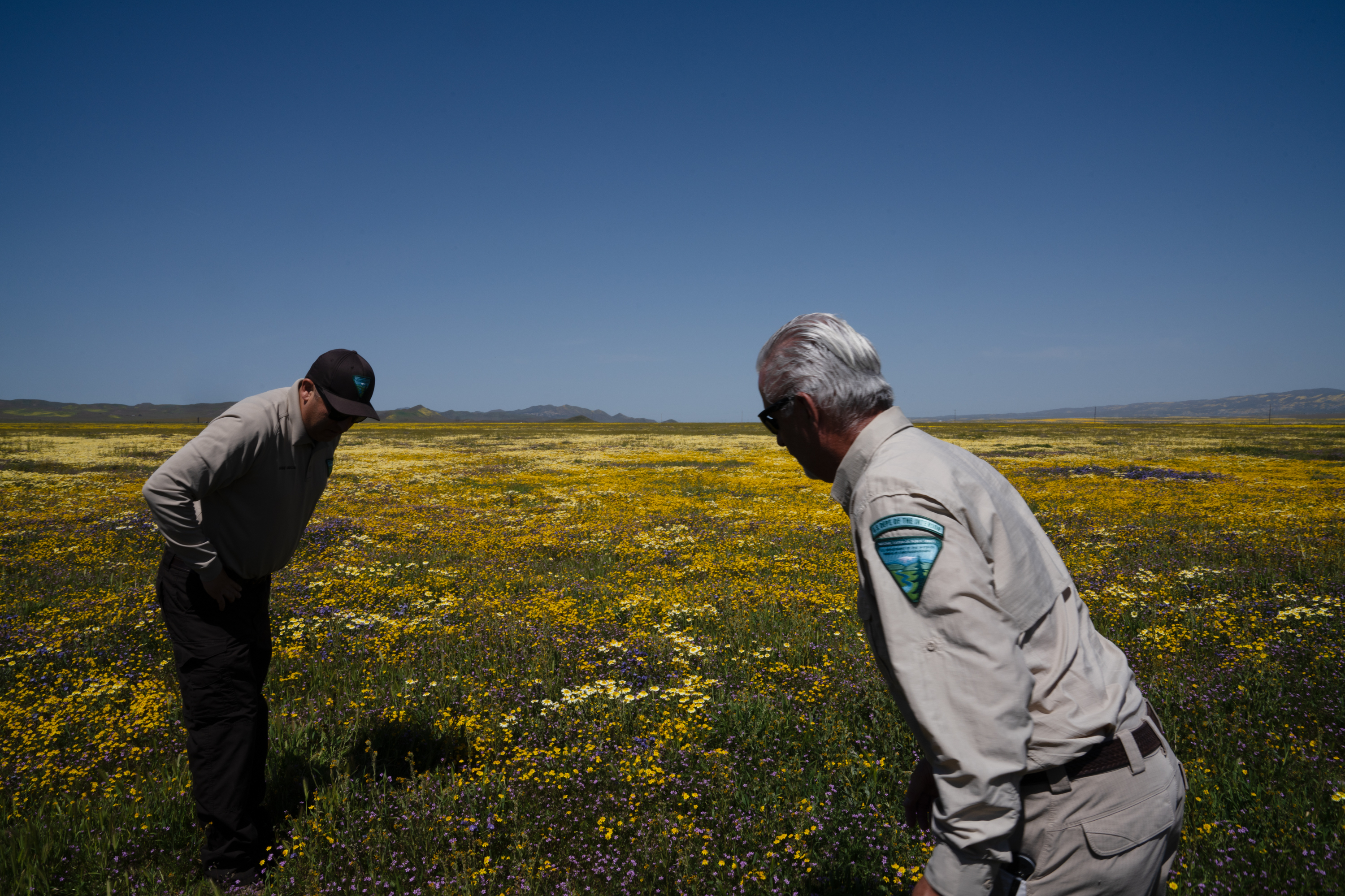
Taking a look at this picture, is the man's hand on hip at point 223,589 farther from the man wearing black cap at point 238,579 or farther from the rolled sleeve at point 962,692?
the rolled sleeve at point 962,692

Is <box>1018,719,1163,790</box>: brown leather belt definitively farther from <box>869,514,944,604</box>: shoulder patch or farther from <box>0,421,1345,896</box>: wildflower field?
<box>0,421,1345,896</box>: wildflower field

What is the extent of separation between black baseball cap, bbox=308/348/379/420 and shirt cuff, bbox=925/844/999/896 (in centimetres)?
341

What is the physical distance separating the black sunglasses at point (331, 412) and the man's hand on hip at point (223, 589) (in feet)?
3.43

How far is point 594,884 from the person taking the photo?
3580 millimetres

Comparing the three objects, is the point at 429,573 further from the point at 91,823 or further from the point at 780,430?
the point at 780,430

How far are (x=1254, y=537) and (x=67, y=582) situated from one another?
2274cm

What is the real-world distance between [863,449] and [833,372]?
0.27 m

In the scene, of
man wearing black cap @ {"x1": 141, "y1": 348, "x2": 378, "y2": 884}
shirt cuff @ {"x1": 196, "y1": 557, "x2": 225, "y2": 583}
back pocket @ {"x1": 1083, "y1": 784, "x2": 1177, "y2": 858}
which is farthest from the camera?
man wearing black cap @ {"x1": 141, "y1": 348, "x2": 378, "y2": 884}

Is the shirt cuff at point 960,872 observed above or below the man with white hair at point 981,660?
below

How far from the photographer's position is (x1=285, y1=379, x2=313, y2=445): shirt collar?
3.66 metres

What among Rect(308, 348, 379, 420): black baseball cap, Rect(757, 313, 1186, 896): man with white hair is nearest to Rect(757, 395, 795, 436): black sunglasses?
Rect(757, 313, 1186, 896): man with white hair

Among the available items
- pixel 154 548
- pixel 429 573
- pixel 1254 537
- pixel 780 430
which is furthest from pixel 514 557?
pixel 1254 537

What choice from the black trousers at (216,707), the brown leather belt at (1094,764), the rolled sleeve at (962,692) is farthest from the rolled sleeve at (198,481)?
the brown leather belt at (1094,764)

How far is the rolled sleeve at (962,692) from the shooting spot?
58.4 inches
